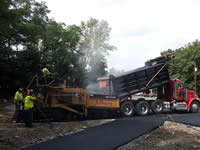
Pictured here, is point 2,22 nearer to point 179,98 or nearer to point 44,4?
point 179,98

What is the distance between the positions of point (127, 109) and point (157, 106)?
2.03 m

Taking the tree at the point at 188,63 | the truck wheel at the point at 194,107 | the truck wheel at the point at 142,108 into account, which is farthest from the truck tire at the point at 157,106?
the tree at the point at 188,63

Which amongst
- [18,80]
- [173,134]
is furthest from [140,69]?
[18,80]

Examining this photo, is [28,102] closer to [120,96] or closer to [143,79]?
[120,96]

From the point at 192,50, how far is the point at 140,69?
739 inches

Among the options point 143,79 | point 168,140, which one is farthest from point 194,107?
point 168,140

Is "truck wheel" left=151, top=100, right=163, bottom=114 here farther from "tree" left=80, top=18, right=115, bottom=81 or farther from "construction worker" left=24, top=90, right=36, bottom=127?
"tree" left=80, top=18, right=115, bottom=81

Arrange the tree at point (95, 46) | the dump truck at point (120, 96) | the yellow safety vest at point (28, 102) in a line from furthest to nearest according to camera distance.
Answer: the tree at point (95, 46) < the dump truck at point (120, 96) < the yellow safety vest at point (28, 102)

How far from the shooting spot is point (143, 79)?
441 inches

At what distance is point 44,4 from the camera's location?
75.3 feet

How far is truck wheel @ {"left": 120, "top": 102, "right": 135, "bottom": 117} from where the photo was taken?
416 inches

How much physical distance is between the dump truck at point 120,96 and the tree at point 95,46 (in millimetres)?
18646

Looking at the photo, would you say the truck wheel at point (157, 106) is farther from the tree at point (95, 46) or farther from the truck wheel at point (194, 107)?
the tree at point (95, 46)

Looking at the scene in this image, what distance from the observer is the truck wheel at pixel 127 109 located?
34.6 feet
